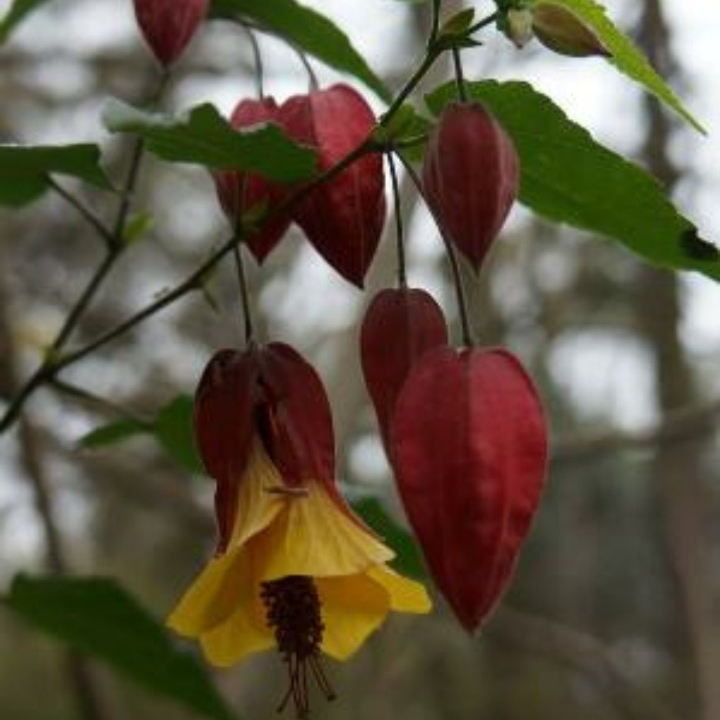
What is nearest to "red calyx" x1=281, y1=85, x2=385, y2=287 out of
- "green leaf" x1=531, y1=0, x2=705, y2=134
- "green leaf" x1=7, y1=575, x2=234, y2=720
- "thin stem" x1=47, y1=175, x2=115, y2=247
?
"green leaf" x1=531, y1=0, x2=705, y2=134

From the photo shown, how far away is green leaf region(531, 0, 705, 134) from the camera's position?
25.4 inches

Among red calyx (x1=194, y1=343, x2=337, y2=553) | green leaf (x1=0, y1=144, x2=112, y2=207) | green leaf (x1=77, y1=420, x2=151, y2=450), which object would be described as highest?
green leaf (x1=0, y1=144, x2=112, y2=207)

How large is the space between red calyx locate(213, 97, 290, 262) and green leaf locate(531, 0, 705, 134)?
0.14m

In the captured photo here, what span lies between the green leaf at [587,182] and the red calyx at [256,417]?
0.45 ft

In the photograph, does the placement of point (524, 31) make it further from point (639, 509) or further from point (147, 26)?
point (639, 509)

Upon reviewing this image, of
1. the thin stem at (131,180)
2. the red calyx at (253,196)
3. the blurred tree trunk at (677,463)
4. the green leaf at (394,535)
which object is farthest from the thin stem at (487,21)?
the blurred tree trunk at (677,463)

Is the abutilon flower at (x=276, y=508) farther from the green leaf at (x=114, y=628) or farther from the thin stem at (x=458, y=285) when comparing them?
the green leaf at (x=114, y=628)

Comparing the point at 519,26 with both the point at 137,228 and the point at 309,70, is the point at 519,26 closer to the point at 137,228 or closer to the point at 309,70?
the point at 309,70

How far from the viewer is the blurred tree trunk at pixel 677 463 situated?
2.39 m

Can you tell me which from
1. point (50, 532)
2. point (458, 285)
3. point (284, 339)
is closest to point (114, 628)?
point (458, 285)

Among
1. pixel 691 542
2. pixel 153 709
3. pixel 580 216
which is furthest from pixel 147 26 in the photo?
pixel 153 709

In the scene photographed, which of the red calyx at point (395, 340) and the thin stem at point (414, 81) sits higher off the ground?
the thin stem at point (414, 81)

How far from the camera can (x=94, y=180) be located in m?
0.81

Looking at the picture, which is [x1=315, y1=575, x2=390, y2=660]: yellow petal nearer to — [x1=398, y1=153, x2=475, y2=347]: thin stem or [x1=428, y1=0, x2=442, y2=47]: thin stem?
[x1=398, y1=153, x2=475, y2=347]: thin stem
